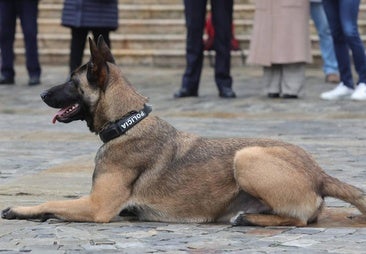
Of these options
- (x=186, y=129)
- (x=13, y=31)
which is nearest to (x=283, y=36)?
(x=186, y=129)

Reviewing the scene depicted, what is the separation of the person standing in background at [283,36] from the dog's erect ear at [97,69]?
6.88 m

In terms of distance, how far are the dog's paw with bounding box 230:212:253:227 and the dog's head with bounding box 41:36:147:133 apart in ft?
2.75

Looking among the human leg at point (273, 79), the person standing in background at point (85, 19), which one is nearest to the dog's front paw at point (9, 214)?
the human leg at point (273, 79)

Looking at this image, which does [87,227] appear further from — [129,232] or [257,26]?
[257,26]

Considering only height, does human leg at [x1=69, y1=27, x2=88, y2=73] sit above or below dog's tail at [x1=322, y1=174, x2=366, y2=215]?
below

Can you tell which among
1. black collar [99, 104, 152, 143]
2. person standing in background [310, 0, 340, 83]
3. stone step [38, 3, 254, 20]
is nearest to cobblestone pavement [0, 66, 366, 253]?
person standing in background [310, 0, 340, 83]

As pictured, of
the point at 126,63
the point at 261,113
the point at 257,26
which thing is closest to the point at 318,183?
the point at 261,113

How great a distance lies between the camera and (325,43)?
1622cm

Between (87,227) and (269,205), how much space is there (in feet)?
3.31

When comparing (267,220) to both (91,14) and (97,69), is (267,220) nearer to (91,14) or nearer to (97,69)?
(97,69)

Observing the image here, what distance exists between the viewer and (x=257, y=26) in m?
13.9

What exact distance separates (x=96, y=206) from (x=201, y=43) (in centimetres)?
748

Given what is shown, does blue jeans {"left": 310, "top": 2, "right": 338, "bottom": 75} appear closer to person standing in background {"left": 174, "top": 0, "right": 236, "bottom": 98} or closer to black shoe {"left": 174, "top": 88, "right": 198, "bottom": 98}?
person standing in background {"left": 174, "top": 0, "right": 236, "bottom": 98}

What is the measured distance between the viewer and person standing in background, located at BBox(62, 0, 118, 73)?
14945mm
